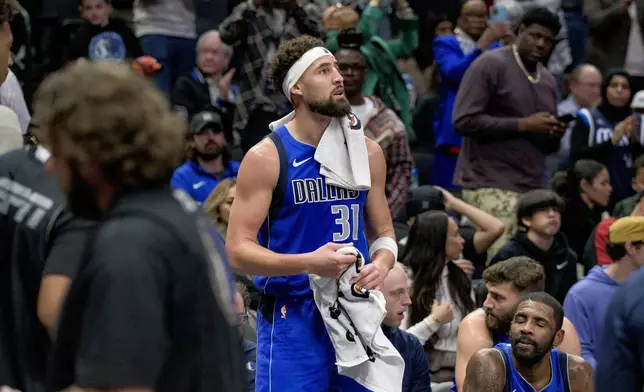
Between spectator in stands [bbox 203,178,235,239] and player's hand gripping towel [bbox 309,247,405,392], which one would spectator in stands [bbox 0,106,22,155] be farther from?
spectator in stands [bbox 203,178,235,239]

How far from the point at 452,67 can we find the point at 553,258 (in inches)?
92.3

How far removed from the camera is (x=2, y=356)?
3395 mm

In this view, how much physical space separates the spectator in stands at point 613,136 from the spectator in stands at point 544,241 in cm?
219

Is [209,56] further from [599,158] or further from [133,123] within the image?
[133,123]

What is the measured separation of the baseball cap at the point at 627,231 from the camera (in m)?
7.61

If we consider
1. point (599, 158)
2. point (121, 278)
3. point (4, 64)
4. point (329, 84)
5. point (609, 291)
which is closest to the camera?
point (121, 278)

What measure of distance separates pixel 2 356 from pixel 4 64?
6.63 feet

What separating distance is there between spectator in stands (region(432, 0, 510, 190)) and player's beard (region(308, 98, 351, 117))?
475 cm

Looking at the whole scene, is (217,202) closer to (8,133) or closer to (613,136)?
(8,133)

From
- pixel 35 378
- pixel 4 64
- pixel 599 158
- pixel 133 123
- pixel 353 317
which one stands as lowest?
pixel 599 158

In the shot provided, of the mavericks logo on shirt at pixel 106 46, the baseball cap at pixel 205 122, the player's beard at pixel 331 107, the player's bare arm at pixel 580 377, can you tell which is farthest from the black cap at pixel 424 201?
the player's beard at pixel 331 107

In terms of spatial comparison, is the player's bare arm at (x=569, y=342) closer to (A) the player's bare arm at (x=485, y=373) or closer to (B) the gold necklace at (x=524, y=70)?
(A) the player's bare arm at (x=485, y=373)

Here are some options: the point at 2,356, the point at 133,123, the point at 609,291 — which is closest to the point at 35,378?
the point at 2,356

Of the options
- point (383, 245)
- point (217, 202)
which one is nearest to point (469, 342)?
point (383, 245)
